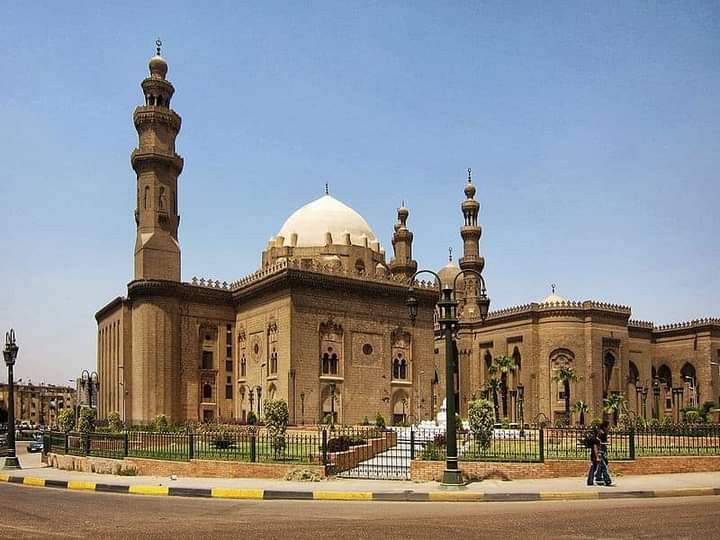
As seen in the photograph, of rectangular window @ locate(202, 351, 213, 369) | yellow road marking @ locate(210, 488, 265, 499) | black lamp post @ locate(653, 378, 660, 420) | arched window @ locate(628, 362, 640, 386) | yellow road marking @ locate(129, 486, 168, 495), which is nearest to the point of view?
yellow road marking @ locate(210, 488, 265, 499)

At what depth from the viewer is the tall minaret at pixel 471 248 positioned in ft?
202

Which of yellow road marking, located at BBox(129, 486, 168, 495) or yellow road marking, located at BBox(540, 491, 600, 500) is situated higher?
yellow road marking, located at BBox(540, 491, 600, 500)

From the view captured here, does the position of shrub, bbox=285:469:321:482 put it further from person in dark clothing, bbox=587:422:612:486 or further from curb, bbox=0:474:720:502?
person in dark clothing, bbox=587:422:612:486

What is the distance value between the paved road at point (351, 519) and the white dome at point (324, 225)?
128ft

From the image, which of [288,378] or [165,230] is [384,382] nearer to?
[288,378]

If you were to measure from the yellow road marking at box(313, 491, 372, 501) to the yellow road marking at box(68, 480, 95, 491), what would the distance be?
5948 mm

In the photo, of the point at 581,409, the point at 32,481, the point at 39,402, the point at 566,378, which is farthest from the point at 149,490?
the point at 39,402

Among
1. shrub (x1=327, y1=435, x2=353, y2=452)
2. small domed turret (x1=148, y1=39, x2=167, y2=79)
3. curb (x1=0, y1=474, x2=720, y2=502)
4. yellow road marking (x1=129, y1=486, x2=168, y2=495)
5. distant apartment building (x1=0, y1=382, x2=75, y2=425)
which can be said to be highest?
small domed turret (x1=148, y1=39, x2=167, y2=79)

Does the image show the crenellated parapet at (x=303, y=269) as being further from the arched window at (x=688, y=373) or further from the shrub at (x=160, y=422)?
the arched window at (x=688, y=373)

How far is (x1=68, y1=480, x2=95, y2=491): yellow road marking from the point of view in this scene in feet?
62.4

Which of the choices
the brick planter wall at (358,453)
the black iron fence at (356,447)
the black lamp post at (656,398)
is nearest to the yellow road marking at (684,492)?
the black iron fence at (356,447)

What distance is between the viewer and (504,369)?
55500mm

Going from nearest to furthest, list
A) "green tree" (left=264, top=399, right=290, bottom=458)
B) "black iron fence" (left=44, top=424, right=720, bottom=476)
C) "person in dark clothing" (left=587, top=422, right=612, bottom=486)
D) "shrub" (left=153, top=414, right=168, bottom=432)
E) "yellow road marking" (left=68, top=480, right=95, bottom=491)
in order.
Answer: "person in dark clothing" (left=587, top=422, right=612, bottom=486) < "yellow road marking" (left=68, top=480, right=95, bottom=491) < "black iron fence" (left=44, top=424, right=720, bottom=476) < "green tree" (left=264, top=399, right=290, bottom=458) < "shrub" (left=153, top=414, right=168, bottom=432)

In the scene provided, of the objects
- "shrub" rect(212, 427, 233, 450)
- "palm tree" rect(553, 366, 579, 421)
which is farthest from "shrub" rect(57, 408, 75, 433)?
"palm tree" rect(553, 366, 579, 421)
